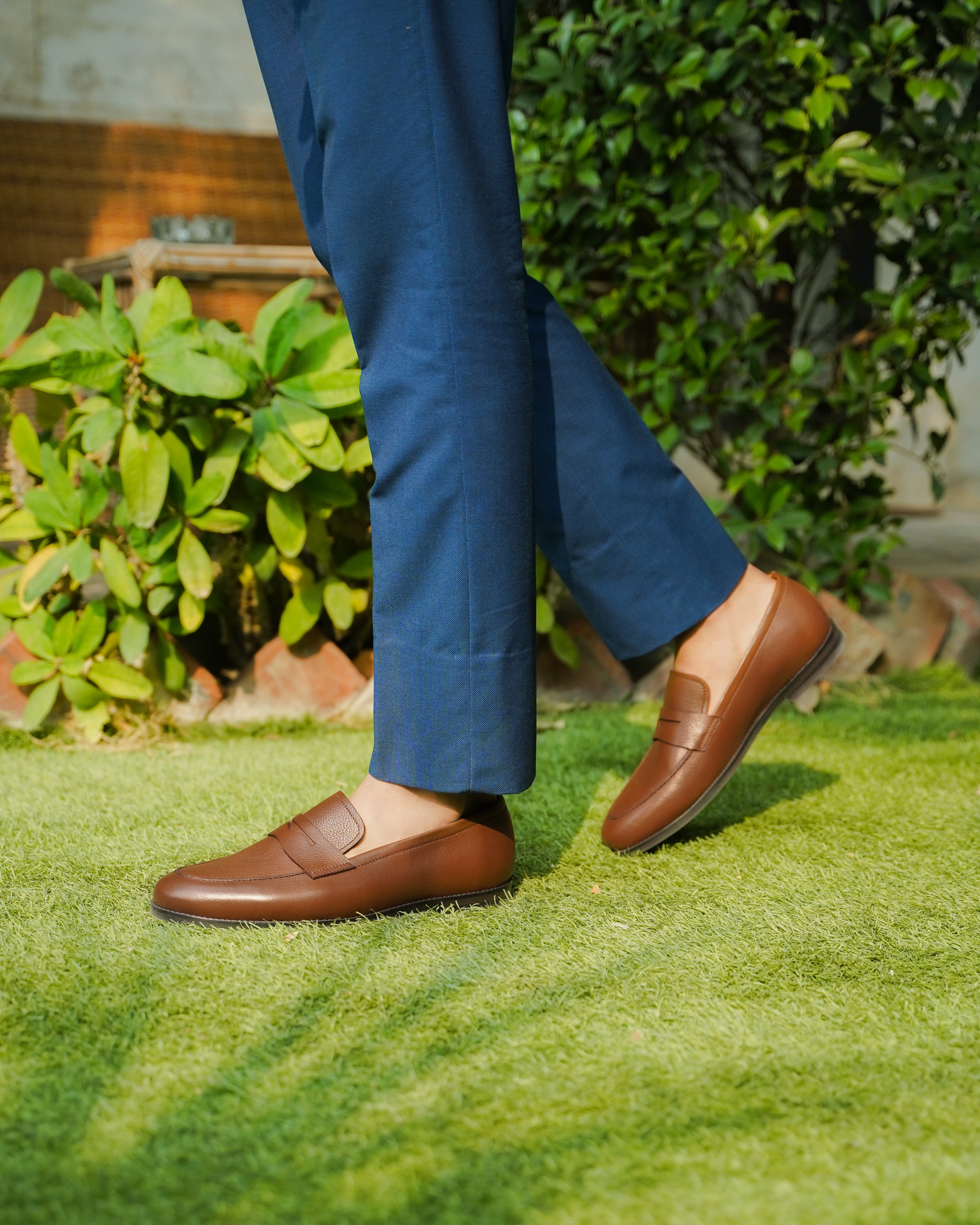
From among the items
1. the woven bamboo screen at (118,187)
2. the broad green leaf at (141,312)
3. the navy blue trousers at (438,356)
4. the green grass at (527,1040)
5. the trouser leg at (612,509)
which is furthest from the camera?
the woven bamboo screen at (118,187)

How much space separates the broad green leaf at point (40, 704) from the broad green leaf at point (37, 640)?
0.14ft

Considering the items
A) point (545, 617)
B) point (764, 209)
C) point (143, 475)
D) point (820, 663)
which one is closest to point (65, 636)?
point (143, 475)

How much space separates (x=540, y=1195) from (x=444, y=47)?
0.82 meters

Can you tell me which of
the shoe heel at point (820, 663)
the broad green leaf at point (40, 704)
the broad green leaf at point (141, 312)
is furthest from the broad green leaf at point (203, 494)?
the shoe heel at point (820, 663)

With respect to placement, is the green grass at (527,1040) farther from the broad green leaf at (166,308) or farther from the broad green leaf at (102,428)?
the broad green leaf at (166,308)

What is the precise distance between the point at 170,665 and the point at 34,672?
20 cm

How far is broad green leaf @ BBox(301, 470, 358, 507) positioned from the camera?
5.84ft

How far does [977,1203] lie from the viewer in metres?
0.57

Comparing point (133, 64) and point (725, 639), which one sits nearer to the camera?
point (725, 639)

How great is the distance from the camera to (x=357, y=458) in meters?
1.78

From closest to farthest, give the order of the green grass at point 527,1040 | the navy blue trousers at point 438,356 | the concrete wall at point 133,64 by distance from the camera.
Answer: the green grass at point 527,1040 → the navy blue trousers at point 438,356 → the concrete wall at point 133,64

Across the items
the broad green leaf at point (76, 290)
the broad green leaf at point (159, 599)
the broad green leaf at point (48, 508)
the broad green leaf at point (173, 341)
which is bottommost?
the broad green leaf at point (159, 599)

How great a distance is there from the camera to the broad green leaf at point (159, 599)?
1.72 meters

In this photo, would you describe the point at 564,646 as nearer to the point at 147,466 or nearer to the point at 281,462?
the point at 281,462
